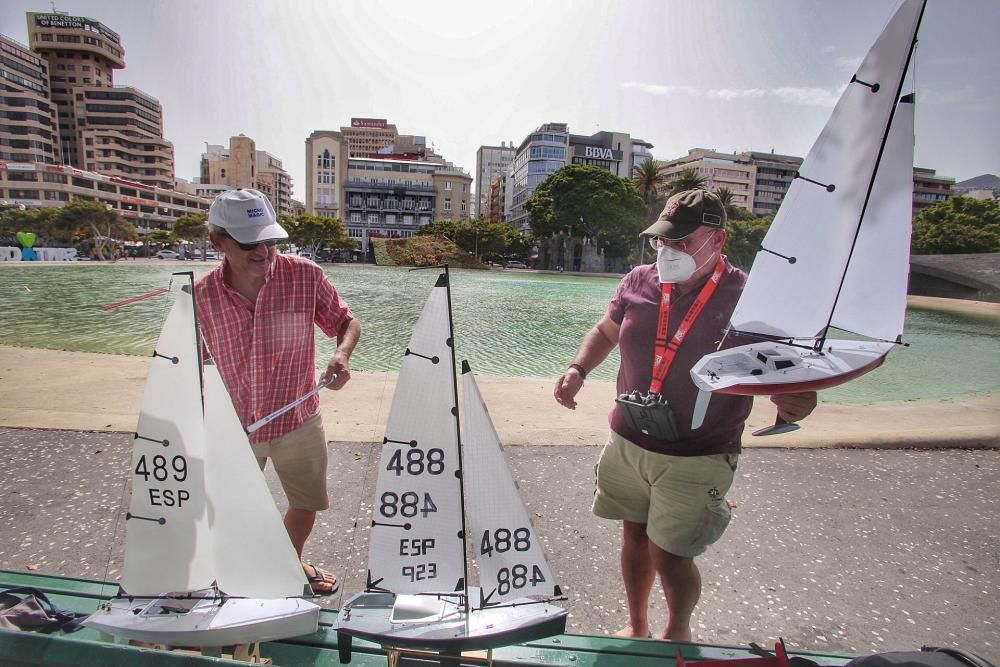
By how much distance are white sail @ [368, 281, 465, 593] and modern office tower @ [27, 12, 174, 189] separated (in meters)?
3.58

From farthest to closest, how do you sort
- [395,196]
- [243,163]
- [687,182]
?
[395,196] → [687,182] → [243,163]

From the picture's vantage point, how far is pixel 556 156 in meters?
42.8

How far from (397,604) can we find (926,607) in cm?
268

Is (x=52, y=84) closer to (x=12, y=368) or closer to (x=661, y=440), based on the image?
(x=12, y=368)

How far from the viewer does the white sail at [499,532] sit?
139 cm

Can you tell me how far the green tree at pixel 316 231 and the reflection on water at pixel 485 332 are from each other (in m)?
18.6

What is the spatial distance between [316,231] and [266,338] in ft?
142

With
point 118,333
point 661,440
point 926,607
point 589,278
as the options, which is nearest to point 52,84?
point 118,333

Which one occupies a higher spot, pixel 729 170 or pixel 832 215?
pixel 729 170

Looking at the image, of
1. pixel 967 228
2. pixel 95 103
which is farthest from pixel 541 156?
pixel 967 228

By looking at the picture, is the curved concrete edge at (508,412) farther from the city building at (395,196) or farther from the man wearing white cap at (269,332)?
the city building at (395,196)

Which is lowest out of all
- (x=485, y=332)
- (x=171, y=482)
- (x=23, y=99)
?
(x=485, y=332)

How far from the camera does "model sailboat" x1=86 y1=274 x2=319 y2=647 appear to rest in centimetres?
129

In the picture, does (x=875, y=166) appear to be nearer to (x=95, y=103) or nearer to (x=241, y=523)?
(x=241, y=523)
